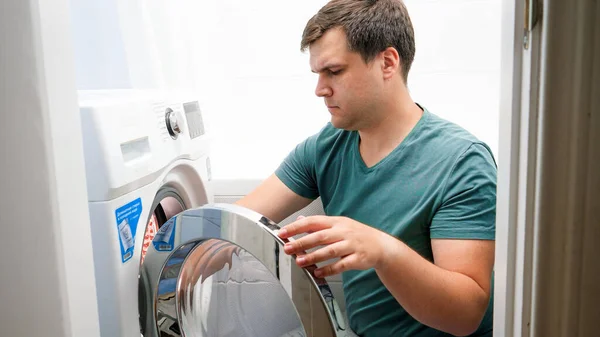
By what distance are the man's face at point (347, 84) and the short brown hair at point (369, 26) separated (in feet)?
0.07

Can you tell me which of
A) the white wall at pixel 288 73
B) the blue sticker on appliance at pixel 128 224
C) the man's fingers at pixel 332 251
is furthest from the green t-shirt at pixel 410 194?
the white wall at pixel 288 73

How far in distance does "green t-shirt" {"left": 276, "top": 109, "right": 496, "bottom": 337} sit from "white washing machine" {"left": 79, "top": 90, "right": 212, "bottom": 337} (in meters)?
0.41

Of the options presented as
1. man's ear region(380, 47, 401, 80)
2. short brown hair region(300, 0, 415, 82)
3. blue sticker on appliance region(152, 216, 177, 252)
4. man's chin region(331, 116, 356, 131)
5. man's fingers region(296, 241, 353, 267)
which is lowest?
blue sticker on appliance region(152, 216, 177, 252)

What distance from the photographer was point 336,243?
904mm

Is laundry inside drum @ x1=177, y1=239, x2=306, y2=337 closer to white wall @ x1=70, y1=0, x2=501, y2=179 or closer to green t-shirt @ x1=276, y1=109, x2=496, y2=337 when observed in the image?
green t-shirt @ x1=276, y1=109, x2=496, y2=337

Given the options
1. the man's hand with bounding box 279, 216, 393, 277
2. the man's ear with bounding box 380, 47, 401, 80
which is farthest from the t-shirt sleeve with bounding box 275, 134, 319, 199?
the man's hand with bounding box 279, 216, 393, 277

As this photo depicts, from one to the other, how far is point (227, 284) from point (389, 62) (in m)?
0.66

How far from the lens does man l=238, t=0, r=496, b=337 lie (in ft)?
3.82

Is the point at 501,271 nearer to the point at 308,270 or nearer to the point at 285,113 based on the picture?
the point at 308,270

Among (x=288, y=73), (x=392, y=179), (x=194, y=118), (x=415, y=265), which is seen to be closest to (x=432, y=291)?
(x=415, y=265)

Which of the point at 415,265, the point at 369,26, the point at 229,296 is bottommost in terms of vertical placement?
the point at 229,296

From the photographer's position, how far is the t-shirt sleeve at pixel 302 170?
1544mm

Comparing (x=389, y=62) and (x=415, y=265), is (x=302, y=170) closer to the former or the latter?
(x=389, y=62)

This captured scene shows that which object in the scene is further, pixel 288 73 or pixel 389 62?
pixel 288 73
